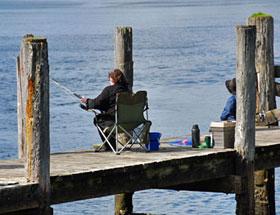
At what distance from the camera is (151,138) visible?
13.4 meters

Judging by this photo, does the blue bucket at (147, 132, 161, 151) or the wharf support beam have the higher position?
the blue bucket at (147, 132, 161, 151)

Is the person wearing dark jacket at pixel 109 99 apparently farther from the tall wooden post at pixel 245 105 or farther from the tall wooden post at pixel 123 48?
the tall wooden post at pixel 123 48

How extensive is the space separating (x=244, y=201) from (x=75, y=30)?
5517 cm

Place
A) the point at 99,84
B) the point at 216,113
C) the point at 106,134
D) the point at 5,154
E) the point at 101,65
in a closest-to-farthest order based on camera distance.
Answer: the point at 106,134 → the point at 5,154 → the point at 216,113 → the point at 99,84 → the point at 101,65

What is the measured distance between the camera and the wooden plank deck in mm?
10742

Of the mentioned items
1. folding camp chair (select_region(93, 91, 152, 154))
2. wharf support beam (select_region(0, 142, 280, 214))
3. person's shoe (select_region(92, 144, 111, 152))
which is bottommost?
wharf support beam (select_region(0, 142, 280, 214))

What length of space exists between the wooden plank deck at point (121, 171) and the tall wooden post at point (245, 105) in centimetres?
14

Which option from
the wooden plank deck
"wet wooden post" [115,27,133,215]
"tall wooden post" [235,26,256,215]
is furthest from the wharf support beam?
"wet wooden post" [115,27,133,215]

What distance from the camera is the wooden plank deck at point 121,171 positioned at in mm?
10742

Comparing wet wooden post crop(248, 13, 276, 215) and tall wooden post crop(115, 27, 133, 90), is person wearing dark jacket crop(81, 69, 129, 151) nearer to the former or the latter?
tall wooden post crop(115, 27, 133, 90)

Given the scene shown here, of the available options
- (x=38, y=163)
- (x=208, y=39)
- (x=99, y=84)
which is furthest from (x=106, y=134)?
(x=208, y=39)

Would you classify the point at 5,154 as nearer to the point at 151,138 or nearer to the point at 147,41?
the point at 151,138

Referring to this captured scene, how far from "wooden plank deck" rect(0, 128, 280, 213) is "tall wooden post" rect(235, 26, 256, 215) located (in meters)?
0.14

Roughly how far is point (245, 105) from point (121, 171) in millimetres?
2018
